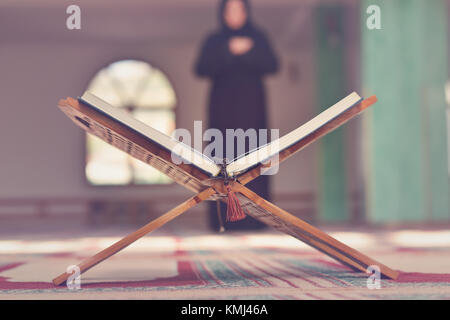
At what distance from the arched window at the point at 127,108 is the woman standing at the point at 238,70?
4.54 m

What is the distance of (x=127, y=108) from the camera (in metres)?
8.92

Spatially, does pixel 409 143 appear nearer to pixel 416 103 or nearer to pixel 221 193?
pixel 416 103

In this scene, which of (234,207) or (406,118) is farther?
(406,118)

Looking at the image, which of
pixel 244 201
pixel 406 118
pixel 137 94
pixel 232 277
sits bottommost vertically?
pixel 232 277

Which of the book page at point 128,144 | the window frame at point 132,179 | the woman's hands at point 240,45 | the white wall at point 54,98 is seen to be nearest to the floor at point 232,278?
the book page at point 128,144

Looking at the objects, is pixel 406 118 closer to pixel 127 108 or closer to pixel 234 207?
pixel 234 207

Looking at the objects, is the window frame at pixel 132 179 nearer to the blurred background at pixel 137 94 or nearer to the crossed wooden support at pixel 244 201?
the blurred background at pixel 137 94

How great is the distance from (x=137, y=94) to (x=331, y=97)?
334 cm

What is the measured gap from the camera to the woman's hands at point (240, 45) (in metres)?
4.04

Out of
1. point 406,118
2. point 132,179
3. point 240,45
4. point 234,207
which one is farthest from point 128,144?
point 132,179

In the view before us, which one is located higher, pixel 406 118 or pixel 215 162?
pixel 406 118

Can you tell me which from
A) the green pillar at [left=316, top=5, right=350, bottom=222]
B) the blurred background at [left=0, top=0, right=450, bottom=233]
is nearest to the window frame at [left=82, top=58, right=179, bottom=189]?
the blurred background at [left=0, top=0, right=450, bottom=233]

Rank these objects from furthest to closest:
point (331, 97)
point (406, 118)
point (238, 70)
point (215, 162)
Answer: point (331, 97)
point (406, 118)
point (238, 70)
point (215, 162)

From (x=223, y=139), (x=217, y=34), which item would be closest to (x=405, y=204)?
(x=223, y=139)
